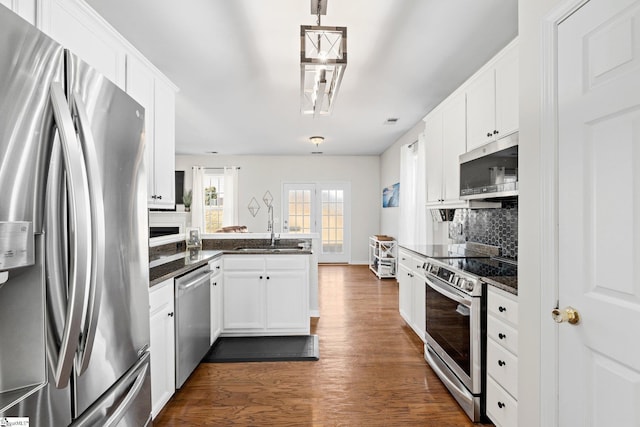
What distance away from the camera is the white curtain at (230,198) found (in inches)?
303

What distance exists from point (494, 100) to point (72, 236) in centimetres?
247

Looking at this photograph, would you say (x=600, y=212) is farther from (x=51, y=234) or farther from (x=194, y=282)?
(x=194, y=282)

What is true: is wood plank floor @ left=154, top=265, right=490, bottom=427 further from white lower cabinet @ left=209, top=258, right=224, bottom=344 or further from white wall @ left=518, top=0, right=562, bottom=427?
white wall @ left=518, top=0, right=562, bottom=427

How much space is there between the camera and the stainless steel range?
6.19 ft

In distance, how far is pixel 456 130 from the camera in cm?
281

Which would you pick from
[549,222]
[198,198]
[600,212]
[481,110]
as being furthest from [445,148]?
[198,198]

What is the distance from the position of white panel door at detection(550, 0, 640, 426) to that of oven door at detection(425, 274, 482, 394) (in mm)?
681

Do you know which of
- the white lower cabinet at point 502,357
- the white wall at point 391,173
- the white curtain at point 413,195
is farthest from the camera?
the white wall at point 391,173

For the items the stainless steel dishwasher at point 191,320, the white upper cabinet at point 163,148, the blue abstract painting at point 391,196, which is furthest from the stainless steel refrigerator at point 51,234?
the blue abstract painting at point 391,196

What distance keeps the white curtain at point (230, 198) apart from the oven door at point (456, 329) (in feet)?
19.3

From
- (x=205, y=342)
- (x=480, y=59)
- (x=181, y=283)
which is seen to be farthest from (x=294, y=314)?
(x=480, y=59)

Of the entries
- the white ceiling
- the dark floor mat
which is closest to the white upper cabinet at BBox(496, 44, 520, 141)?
the white ceiling

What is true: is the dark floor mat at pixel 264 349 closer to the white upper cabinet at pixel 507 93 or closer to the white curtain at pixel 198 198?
the white upper cabinet at pixel 507 93

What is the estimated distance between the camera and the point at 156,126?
228cm
